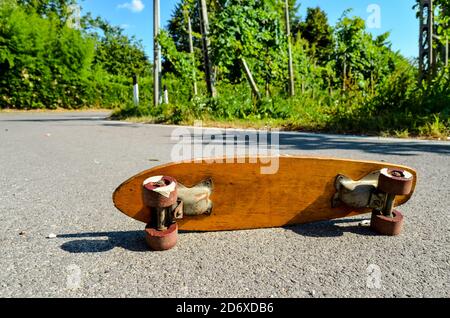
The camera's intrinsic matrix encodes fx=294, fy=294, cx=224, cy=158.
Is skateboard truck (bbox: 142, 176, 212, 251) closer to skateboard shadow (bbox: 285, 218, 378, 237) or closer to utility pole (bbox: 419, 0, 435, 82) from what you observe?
skateboard shadow (bbox: 285, 218, 378, 237)

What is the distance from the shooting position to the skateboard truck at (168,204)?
1.11 meters

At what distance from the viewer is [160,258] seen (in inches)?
46.1

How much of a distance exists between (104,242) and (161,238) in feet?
1.05

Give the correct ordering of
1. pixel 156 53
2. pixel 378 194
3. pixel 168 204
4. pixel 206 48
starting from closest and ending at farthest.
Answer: pixel 168 204 < pixel 378 194 < pixel 206 48 < pixel 156 53

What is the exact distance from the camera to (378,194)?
4.22 feet

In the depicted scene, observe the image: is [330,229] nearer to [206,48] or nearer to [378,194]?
[378,194]

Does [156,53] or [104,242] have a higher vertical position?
[156,53]

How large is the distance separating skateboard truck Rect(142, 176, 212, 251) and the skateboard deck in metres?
0.04

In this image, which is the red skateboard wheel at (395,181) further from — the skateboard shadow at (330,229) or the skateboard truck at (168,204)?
the skateboard truck at (168,204)

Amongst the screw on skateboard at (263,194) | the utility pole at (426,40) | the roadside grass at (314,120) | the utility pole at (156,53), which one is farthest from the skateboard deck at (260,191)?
the utility pole at (156,53)

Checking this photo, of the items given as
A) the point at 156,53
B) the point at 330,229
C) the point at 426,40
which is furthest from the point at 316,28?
the point at 330,229

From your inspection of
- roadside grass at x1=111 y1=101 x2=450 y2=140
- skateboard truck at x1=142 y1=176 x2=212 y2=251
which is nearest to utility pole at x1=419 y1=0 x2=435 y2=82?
roadside grass at x1=111 y1=101 x2=450 y2=140

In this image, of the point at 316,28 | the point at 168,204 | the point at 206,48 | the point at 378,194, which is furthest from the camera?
the point at 316,28
